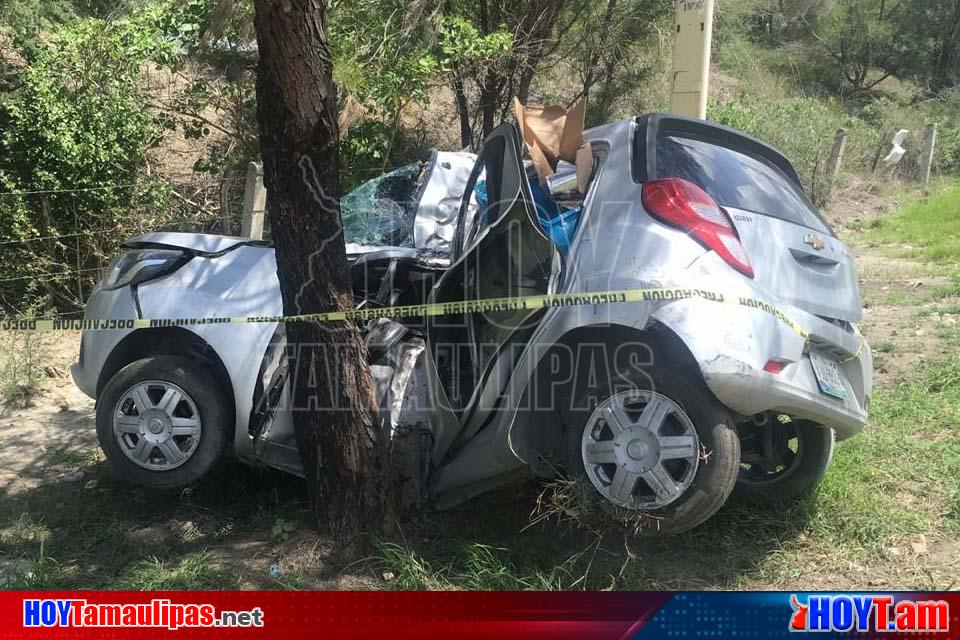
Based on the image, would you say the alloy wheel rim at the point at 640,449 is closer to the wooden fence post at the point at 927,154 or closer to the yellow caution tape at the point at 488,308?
the yellow caution tape at the point at 488,308

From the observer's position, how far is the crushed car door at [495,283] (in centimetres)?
A: 364

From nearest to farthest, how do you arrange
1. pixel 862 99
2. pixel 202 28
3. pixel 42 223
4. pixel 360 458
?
pixel 360 458
pixel 42 223
pixel 202 28
pixel 862 99

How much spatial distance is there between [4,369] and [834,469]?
18.3 ft

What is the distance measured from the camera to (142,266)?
433 cm

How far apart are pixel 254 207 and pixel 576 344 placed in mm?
4303

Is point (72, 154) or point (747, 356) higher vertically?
point (72, 154)

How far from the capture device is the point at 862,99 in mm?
25453

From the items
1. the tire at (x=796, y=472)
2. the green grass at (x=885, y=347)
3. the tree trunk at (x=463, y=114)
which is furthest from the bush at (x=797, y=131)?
the tire at (x=796, y=472)

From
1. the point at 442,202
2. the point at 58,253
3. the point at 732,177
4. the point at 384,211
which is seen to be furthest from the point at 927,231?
the point at 58,253

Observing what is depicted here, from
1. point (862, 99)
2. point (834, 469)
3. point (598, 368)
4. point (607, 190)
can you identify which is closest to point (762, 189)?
point (607, 190)

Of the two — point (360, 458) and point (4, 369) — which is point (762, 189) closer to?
point (360, 458)

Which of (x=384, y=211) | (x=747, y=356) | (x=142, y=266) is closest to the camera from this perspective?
(x=747, y=356)

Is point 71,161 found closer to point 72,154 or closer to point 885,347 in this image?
point 72,154

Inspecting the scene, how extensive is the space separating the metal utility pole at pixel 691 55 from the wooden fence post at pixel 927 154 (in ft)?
38.1
